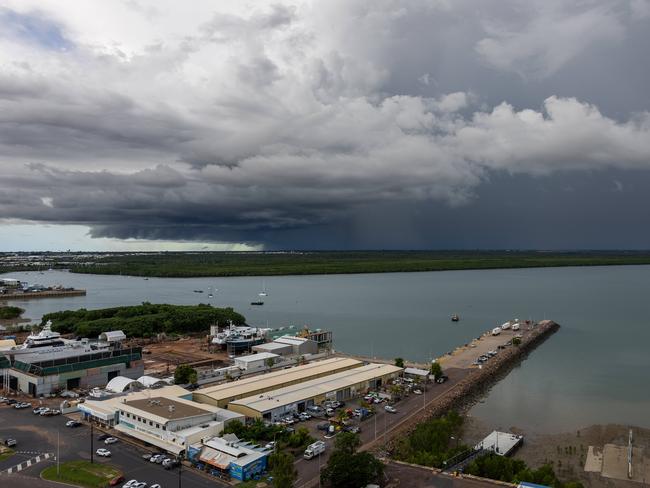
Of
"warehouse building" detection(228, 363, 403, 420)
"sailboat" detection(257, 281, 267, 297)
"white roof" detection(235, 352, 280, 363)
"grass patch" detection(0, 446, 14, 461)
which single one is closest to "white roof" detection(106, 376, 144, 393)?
"warehouse building" detection(228, 363, 403, 420)

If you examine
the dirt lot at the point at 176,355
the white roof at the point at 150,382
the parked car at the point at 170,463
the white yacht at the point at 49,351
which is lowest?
the dirt lot at the point at 176,355

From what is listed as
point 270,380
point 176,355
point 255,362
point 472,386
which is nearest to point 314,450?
point 270,380

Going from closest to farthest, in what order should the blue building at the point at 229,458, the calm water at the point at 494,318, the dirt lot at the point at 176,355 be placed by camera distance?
the blue building at the point at 229,458
the calm water at the point at 494,318
the dirt lot at the point at 176,355

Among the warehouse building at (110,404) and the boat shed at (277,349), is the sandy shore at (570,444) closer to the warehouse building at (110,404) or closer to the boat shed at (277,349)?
the warehouse building at (110,404)

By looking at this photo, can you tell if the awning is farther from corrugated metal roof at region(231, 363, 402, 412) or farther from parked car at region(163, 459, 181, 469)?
corrugated metal roof at region(231, 363, 402, 412)

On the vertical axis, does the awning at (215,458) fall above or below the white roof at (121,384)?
below

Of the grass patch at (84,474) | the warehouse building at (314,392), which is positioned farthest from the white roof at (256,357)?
the grass patch at (84,474)

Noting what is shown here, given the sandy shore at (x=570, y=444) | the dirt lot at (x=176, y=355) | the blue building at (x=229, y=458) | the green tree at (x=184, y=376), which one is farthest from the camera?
the dirt lot at (x=176, y=355)

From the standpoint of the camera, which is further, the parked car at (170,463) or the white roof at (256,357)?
the white roof at (256,357)
